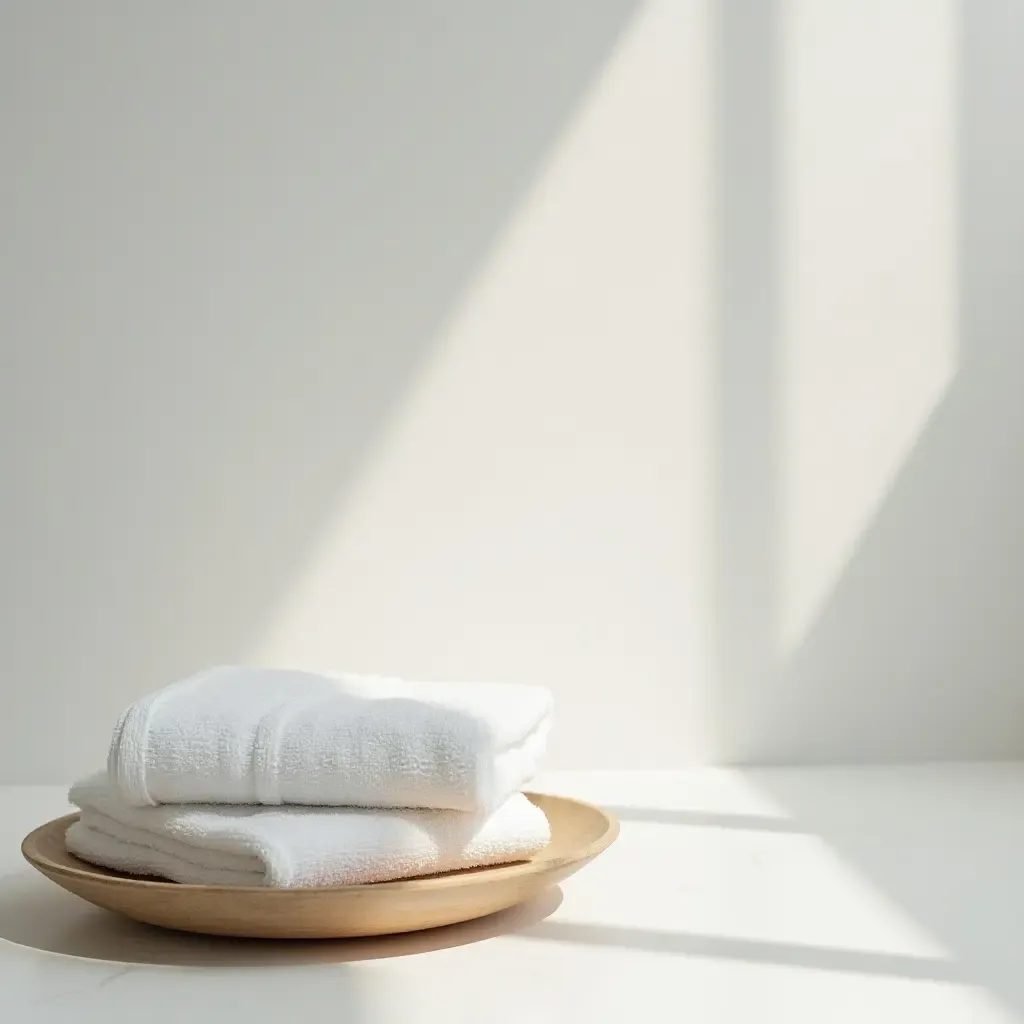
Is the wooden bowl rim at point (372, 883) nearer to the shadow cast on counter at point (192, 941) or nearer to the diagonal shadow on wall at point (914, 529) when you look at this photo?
the shadow cast on counter at point (192, 941)

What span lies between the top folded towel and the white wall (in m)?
0.74

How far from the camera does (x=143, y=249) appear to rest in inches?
63.2

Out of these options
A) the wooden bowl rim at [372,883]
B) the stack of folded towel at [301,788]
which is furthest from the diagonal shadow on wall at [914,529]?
the stack of folded towel at [301,788]

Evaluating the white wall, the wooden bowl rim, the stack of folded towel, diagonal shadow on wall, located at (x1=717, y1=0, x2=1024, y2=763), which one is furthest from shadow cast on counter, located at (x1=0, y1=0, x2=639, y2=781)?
the stack of folded towel

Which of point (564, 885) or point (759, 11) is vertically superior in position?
point (759, 11)

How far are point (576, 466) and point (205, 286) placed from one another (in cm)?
51

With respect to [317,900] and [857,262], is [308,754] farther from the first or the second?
[857,262]

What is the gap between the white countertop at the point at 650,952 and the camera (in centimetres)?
77

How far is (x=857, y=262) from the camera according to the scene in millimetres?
1688

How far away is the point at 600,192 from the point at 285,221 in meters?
0.40

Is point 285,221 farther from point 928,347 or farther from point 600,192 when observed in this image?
point 928,347

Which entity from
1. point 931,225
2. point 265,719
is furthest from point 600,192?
point 265,719

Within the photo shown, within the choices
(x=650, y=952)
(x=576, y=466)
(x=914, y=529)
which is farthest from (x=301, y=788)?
(x=914, y=529)

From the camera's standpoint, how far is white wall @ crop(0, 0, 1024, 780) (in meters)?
1.59
